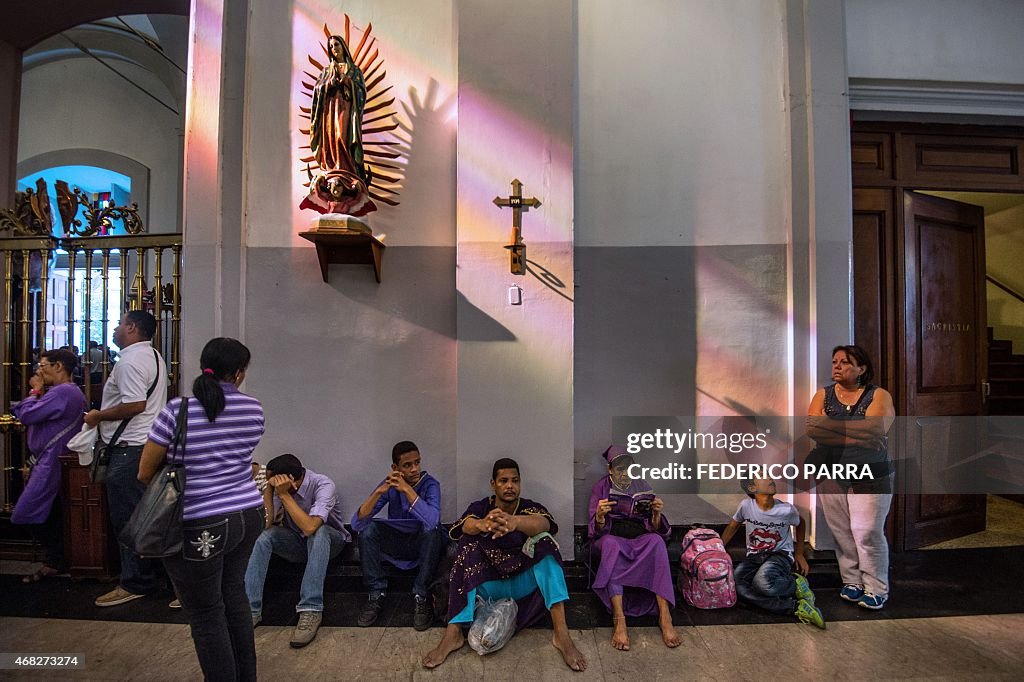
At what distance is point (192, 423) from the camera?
1.96m

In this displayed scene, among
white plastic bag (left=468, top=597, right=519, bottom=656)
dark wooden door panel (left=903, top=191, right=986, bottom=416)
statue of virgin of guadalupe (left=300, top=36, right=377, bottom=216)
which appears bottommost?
white plastic bag (left=468, top=597, right=519, bottom=656)

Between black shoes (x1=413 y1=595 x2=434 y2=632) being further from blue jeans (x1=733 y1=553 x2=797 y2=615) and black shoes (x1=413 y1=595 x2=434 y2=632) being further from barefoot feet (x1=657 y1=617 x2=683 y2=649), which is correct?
blue jeans (x1=733 y1=553 x2=797 y2=615)

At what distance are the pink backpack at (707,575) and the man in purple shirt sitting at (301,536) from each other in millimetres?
2224

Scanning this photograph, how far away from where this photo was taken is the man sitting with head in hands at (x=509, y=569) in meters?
2.76

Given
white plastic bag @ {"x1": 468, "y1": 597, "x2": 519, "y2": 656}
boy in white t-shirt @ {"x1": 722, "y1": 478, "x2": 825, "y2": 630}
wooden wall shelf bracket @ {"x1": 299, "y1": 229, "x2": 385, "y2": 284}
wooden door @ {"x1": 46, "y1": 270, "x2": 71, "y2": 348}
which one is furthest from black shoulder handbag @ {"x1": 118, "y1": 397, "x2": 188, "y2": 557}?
wooden door @ {"x1": 46, "y1": 270, "x2": 71, "y2": 348}

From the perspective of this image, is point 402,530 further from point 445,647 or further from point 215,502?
point 215,502

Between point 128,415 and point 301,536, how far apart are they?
131 cm

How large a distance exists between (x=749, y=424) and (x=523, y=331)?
187 cm

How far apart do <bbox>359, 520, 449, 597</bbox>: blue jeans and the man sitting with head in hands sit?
0.25 m

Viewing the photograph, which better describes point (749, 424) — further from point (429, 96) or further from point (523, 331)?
point (429, 96)

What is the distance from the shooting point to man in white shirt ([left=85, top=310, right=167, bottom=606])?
3.14 metres


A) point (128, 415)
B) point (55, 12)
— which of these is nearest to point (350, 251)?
point (128, 415)

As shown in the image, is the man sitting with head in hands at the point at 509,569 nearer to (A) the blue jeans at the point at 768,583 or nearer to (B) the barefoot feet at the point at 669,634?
(B) the barefoot feet at the point at 669,634

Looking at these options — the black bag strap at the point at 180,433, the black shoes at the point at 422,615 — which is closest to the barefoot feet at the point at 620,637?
the black shoes at the point at 422,615
